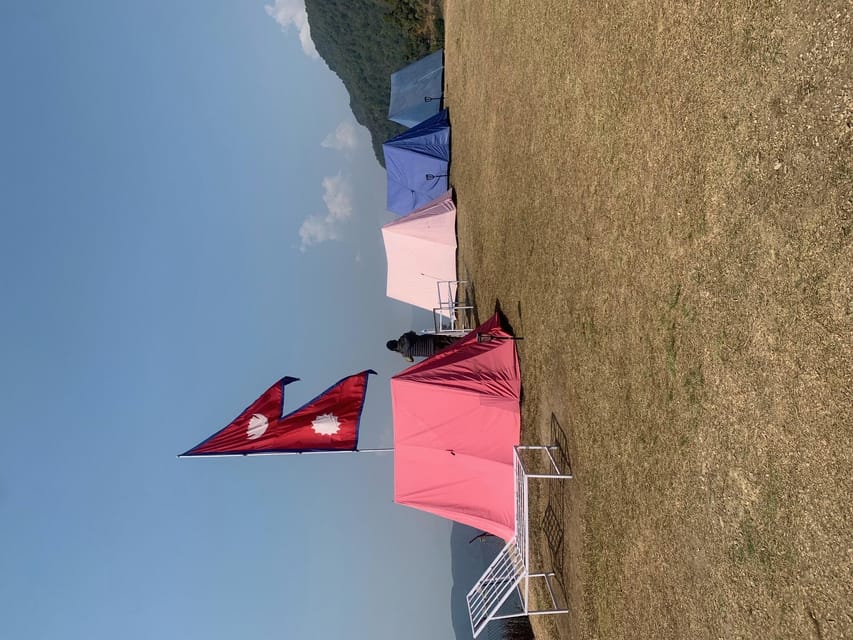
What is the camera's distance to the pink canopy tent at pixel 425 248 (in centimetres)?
1217

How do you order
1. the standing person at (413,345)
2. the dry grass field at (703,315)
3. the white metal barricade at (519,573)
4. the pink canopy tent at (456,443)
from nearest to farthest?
1. the dry grass field at (703,315)
2. the white metal barricade at (519,573)
3. the pink canopy tent at (456,443)
4. the standing person at (413,345)

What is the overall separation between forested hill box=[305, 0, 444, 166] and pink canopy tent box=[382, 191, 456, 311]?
63.2 feet

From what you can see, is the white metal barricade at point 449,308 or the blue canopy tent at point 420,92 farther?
the blue canopy tent at point 420,92

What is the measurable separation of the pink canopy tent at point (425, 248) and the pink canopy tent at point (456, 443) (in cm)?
563

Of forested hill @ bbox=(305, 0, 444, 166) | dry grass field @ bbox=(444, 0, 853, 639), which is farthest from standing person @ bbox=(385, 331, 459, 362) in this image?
forested hill @ bbox=(305, 0, 444, 166)

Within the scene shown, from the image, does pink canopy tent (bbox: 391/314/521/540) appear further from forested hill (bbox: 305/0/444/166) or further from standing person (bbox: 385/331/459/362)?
forested hill (bbox: 305/0/444/166)

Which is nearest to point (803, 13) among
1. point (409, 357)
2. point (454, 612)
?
point (409, 357)

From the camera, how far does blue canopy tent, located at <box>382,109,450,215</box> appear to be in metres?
14.6

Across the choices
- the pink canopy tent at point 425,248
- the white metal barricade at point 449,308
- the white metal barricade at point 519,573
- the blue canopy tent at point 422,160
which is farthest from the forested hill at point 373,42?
the white metal barricade at point 519,573

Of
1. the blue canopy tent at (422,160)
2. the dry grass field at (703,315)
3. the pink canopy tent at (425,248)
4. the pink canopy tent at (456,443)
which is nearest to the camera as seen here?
the dry grass field at (703,315)

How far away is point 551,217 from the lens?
644cm

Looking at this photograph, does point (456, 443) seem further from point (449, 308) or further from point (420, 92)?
point (420, 92)

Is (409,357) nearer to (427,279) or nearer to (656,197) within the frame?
(427,279)

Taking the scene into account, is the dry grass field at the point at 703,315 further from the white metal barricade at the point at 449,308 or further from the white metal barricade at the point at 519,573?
the white metal barricade at the point at 449,308
